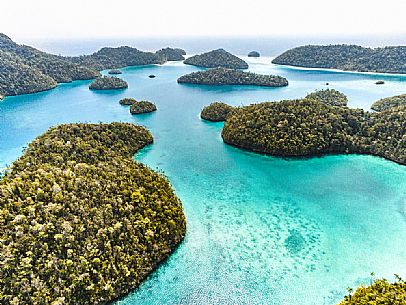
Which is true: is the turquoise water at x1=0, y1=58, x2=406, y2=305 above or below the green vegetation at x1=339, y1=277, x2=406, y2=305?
below

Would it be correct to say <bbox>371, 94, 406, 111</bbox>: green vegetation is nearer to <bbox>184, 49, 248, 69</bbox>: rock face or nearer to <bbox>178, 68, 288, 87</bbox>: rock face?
<bbox>178, 68, 288, 87</bbox>: rock face

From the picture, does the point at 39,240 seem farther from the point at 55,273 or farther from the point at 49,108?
the point at 49,108

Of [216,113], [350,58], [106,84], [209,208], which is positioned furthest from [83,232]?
[350,58]

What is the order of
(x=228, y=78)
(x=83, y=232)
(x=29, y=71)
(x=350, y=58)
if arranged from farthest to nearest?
(x=350, y=58)
(x=228, y=78)
(x=29, y=71)
(x=83, y=232)

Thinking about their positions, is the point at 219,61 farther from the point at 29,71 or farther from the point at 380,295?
the point at 380,295

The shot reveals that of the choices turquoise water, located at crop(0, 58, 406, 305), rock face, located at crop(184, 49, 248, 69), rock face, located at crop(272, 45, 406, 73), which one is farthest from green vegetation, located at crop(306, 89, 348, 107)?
rock face, located at crop(184, 49, 248, 69)
